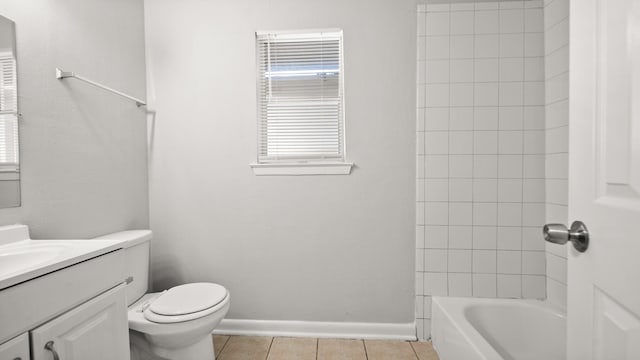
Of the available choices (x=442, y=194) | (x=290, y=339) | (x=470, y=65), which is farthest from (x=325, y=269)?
(x=470, y=65)

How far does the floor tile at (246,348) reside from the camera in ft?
5.47

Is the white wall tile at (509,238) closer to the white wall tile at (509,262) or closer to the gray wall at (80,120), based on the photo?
the white wall tile at (509,262)

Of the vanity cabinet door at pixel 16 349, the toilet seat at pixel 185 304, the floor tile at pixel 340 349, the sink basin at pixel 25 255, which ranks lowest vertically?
the floor tile at pixel 340 349

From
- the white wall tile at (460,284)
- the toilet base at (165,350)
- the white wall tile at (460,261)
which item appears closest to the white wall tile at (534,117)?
the white wall tile at (460,261)

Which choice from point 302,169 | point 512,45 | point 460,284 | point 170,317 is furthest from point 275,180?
point 512,45

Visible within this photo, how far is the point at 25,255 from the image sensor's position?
40.1 inches

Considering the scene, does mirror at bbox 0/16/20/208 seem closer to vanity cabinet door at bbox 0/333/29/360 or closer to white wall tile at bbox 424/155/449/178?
vanity cabinet door at bbox 0/333/29/360

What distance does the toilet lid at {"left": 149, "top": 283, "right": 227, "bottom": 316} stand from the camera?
4.45 ft

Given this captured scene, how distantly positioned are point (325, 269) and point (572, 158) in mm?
1497

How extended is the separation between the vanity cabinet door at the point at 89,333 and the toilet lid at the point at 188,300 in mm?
263

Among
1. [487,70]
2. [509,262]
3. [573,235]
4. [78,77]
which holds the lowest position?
[509,262]

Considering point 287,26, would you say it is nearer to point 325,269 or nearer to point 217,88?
point 217,88

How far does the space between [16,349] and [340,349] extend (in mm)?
1465

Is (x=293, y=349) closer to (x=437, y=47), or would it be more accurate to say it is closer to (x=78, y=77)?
(x=78, y=77)
